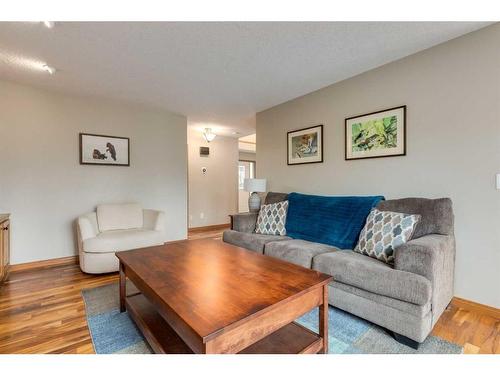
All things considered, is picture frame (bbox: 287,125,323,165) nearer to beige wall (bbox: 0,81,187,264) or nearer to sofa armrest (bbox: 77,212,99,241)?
beige wall (bbox: 0,81,187,264)

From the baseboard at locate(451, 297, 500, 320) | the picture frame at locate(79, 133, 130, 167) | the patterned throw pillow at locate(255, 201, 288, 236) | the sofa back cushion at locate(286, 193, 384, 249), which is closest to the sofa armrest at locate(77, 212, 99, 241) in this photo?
the picture frame at locate(79, 133, 130, 167)

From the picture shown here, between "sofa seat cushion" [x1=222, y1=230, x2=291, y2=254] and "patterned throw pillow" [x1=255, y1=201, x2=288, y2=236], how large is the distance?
0.10m

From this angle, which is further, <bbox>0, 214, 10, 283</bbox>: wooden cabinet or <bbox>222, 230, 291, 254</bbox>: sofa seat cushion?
<bbox>222, 230, 291, 254</bbox>: sofa seat cushion

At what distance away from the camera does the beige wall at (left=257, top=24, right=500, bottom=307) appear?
6.20ft

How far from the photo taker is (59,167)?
10.6 ft

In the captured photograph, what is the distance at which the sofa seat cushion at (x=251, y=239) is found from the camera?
257 centimetres

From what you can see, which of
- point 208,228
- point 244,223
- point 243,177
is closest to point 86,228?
point 244,223

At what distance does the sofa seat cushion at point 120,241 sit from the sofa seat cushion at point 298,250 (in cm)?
151

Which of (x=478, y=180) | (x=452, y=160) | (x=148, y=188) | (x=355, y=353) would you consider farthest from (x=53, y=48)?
(x=478, y=180)

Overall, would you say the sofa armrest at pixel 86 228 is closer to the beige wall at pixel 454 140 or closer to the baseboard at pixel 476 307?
the beige wall at pixel 454 140

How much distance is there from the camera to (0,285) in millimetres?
2396

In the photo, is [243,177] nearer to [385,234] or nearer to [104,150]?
[104,150]

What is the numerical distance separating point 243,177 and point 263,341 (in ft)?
Result: 19.7
